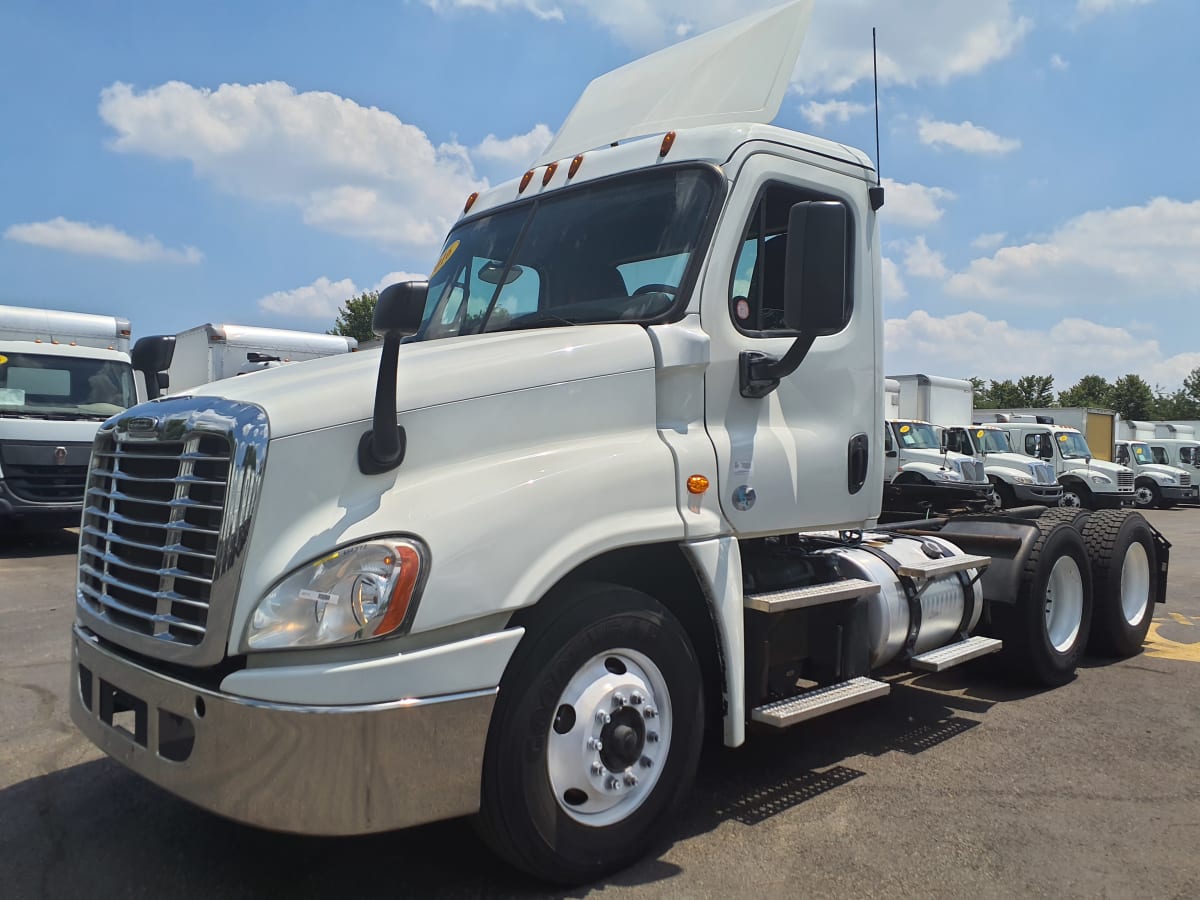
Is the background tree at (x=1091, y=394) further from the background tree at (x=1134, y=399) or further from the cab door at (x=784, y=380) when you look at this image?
the cab door at (x=784, y=380)

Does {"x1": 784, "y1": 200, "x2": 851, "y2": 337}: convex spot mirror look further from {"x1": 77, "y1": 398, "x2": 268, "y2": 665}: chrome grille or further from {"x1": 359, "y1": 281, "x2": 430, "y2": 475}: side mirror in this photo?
{"x1": 77, "y1": 398, "x2": 268, "y2": 665}: chrome grille

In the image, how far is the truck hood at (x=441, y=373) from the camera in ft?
9.58

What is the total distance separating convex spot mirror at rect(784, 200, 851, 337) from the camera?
3473 millimetres

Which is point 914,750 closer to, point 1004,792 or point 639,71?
point 1004,792

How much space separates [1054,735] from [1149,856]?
1.48 m

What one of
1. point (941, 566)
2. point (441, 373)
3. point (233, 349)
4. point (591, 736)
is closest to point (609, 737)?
point (591, 736)

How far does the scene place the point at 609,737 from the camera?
3203mm

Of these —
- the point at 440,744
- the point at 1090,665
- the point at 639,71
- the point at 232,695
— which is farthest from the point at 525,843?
the point at 1090,665

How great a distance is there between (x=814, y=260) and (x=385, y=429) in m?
1.72

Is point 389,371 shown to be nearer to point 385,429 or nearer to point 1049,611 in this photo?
point 385,429

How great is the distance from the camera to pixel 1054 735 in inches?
196

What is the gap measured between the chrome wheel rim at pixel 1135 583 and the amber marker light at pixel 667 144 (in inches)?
192

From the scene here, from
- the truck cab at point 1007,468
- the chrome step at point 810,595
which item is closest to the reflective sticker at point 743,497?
the chrome step at point 810,595

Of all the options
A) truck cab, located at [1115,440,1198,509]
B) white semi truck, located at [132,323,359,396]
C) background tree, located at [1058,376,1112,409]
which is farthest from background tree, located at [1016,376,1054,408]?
white semi truck, located at [132,323,359,396]
